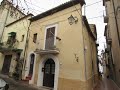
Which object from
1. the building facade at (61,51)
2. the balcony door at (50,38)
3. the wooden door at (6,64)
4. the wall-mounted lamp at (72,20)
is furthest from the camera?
the wooden door at (6,64)

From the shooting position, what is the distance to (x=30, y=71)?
1174 cm

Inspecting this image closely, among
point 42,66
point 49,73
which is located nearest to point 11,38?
point 42,66

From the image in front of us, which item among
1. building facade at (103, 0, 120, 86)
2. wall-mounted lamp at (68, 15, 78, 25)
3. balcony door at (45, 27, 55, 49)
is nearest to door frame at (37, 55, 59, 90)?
balcony door at (45, 27, 55, 49)

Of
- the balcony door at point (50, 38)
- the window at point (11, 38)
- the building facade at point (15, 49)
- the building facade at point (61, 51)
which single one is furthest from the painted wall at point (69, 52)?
the window at point (11, 38)

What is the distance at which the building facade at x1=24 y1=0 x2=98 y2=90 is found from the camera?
8516 millimetres

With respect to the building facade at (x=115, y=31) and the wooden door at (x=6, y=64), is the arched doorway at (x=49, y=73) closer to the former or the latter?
the building facade at (x=115, y=31)

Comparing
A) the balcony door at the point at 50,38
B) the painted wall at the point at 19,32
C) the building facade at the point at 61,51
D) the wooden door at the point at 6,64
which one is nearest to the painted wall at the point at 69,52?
the building facade at the point at 61,51

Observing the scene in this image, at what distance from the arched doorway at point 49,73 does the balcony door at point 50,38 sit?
1.48 meters

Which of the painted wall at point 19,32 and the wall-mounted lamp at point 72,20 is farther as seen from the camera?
the painted wall at point 19,32

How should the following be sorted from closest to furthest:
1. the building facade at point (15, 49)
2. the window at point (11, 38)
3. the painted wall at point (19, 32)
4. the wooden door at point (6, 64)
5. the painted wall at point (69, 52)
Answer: the painted wall at point (69, 52), the building facade at point (15, 49), the painted wall at point (19, 32), the wooden door at point (6, 64), the window at point (11, 38)

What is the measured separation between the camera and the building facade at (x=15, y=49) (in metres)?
12.8

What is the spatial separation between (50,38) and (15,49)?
5.56 metres

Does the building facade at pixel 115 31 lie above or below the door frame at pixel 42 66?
above

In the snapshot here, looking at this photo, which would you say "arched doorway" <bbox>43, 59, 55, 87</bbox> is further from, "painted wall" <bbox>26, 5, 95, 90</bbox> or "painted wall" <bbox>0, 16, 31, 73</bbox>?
"painted wall" <bbox>0, 16, 31, 73</bbox>
